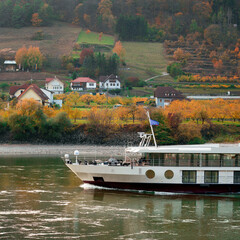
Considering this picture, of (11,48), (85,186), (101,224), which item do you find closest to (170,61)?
(11,48)

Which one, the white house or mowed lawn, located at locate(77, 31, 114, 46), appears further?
mowed lawn, located at locate(77, 31, 114, 46)

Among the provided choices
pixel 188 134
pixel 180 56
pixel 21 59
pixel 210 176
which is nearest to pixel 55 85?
pixel 21 59

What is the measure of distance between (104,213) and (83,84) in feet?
325

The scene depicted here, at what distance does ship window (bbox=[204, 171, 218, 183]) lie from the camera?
139 feet

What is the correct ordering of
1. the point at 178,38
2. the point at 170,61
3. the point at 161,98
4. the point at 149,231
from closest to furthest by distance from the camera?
the point at 149,231, the point at 161,98, the point at 170,61, the point at 178,38

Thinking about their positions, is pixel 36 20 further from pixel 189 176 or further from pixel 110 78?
pixel 189 176

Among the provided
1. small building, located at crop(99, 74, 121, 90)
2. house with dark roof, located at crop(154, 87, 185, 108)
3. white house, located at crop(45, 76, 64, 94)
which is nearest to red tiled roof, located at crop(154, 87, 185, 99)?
house with dark roof, located at crop(154, 87, 185, 108)

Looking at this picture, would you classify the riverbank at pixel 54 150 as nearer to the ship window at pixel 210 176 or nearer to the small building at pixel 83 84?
the ship window at pixel 210 176

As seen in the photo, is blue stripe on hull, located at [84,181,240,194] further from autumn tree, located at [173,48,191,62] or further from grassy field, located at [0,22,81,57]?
autumn tree, located at [173,48,191,62]

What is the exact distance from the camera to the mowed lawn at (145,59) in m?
154

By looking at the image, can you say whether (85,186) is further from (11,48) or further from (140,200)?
(11,48)

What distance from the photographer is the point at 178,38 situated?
626 feet

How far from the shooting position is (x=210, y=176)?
42344 millimetres

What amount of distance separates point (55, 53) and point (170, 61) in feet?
104
